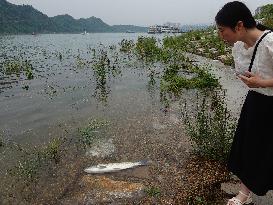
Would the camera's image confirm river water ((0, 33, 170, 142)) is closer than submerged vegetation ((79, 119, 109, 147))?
No

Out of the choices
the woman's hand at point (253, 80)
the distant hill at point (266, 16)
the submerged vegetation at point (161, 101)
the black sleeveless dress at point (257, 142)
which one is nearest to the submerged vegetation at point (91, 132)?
the submerged vegetation at point (161, 101)

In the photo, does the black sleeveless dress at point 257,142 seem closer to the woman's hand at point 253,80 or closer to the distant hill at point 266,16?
the woman's hand at point 253,80

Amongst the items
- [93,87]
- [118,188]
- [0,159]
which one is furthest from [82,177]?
[93,87]

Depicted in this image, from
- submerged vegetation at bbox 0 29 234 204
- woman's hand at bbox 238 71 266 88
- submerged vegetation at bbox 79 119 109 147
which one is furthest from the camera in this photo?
submerged vegetation at bbox 79 119 109 147

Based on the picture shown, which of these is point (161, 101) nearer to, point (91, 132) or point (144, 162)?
point (91, 132)

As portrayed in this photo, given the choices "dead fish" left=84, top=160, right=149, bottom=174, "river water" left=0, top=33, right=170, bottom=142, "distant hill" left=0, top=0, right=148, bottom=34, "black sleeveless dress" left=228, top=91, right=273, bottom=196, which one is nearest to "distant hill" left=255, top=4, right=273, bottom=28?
"river water" left=0, top=33, right=170, bottom=142

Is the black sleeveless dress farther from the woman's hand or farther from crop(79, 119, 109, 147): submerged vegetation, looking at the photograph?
crop(79, 119, 109, 147): submerged vegetation

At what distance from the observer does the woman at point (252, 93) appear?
339 centimetres

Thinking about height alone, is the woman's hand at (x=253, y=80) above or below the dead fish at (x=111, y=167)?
above

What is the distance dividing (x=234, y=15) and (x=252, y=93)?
84 cm

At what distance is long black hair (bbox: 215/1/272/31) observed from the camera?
11.1 feet

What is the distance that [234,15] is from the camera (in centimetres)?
339

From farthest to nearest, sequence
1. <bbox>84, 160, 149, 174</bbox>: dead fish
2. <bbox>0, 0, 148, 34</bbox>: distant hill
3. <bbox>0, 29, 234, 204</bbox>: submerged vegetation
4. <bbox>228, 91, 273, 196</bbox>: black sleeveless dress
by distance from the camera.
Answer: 1. <bbox>0, 0, 148, 34</bbox>: distant hill
2. <bbox>84, 160, 149, 174</bbox>: dead fish
3. <bbox>0, 29, 234, 204</bbox>: submerged vegetation
4. <bbox>228, 91, 273, 196</bbox>: black sleeveless dress

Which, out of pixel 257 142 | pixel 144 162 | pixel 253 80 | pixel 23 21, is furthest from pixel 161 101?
pixel 23 21
